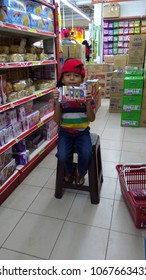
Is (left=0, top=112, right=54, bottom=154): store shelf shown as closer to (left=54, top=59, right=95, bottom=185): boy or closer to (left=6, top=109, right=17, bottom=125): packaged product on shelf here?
(left=6, top=109, right=17, bottom=125): packaged product on shelf

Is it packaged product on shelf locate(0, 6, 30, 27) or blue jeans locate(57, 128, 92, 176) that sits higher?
packaged product on shelf locate(0, 6, 30, 27)

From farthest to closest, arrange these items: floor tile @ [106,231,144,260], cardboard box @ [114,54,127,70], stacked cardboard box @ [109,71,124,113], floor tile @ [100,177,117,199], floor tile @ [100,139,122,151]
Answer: cardboard box @ [114,54,127,70] < stacked cardboard box @ [109,71,124,113] < floor tile @ [100,139,122,151] < floor tile @ [100,177,117,199] < floor tile @ [106,231,144,260]

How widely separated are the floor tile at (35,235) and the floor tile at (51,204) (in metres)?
0.07

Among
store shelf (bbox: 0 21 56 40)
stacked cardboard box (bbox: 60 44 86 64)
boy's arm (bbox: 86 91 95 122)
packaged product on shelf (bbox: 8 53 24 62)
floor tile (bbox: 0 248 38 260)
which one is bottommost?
floor tile (bbox: 0 248 38 260)

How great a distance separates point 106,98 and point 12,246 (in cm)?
563

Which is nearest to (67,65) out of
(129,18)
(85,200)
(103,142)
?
(85,200)

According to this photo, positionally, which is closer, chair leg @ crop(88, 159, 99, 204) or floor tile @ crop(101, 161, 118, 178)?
chair leg @ crop(88, 159, 99, 204)

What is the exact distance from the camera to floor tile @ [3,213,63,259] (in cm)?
158

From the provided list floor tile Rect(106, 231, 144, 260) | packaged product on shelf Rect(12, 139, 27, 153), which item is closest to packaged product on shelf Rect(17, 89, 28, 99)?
packaged product on shelf Rect(12, 139, 27, 153)

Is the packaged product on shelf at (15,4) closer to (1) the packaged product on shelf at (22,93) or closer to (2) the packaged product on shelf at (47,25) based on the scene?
(2) the packaged product on shelf at (47,25)

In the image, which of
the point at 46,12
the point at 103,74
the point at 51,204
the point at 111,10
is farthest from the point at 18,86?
the point at 111,10

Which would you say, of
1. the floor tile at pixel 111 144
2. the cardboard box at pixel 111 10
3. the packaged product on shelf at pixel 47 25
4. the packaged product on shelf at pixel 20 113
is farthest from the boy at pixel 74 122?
the cardboard box at pixel 111 10

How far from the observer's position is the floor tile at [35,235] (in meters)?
1.58

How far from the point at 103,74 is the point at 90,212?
5.22 metres
